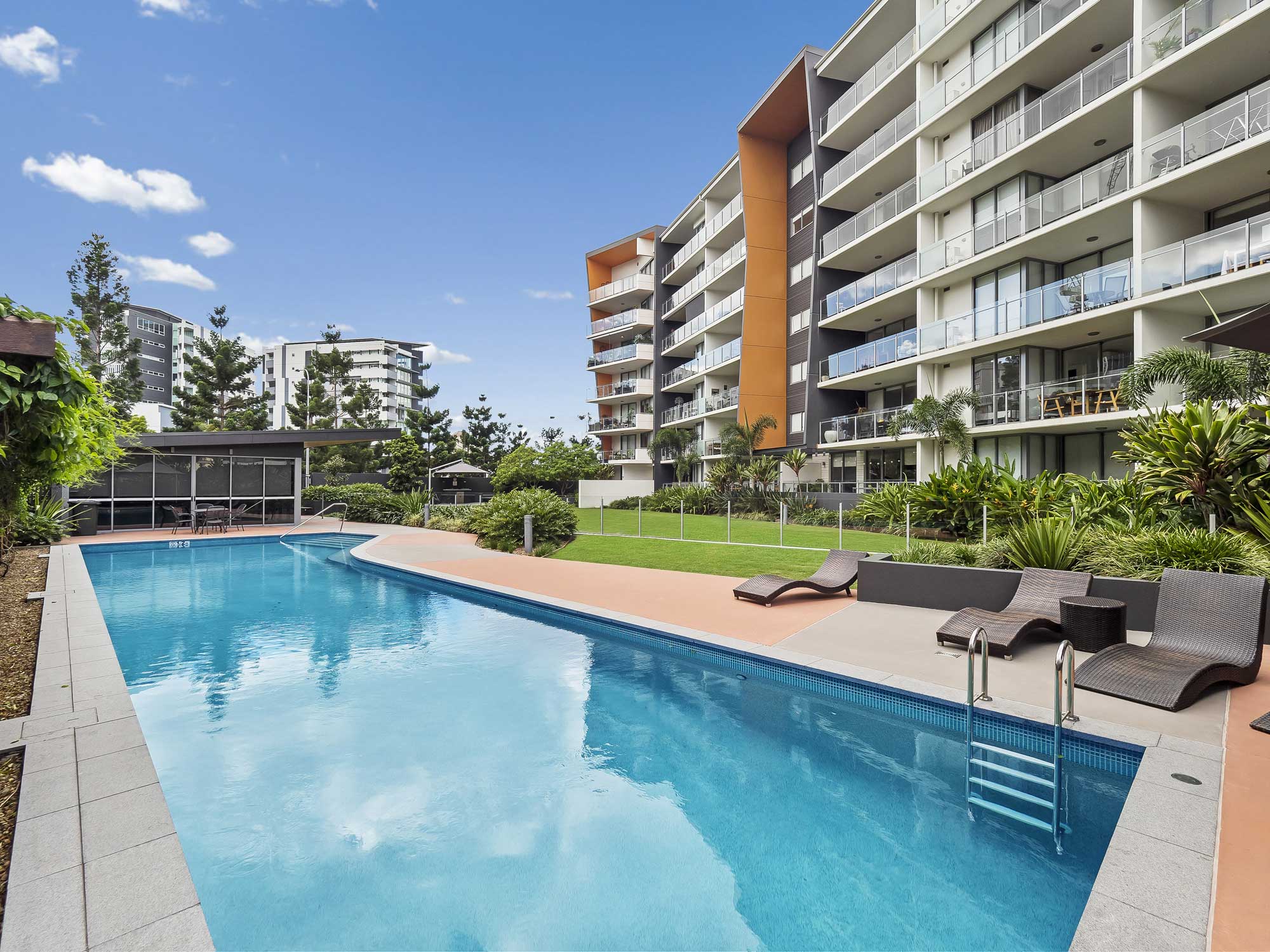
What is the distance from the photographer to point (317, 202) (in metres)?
42.9

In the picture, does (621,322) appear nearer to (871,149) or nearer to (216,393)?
(871,149)

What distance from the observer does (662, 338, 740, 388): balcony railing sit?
31578 millimetres

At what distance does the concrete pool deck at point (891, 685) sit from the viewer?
2652 millimetres

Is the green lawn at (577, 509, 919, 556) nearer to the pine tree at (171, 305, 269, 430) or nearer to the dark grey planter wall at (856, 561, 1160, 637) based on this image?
the dark grey planter wall at (856, 561, 1160, 637)

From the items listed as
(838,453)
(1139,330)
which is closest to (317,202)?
(838,453)

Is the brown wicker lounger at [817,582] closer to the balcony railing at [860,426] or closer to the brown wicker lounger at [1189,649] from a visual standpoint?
the brown wicker lounger at [1189,649]

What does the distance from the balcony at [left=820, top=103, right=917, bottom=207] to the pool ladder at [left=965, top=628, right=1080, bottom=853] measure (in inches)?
877

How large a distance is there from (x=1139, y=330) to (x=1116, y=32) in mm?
8103

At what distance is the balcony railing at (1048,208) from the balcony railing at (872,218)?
274 centimetres

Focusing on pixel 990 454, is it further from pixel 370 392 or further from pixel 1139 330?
pixel 370 392

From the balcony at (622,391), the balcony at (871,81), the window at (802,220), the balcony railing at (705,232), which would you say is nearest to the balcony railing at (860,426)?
the window at (802,220)

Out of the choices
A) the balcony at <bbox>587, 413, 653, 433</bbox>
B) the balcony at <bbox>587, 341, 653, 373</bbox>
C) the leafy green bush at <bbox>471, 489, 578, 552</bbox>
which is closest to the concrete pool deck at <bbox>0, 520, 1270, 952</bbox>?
the leafy green bush at <bbox>471, 489, 578, 552</bbox>

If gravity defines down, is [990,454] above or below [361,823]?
above

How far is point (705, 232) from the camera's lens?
116ft
